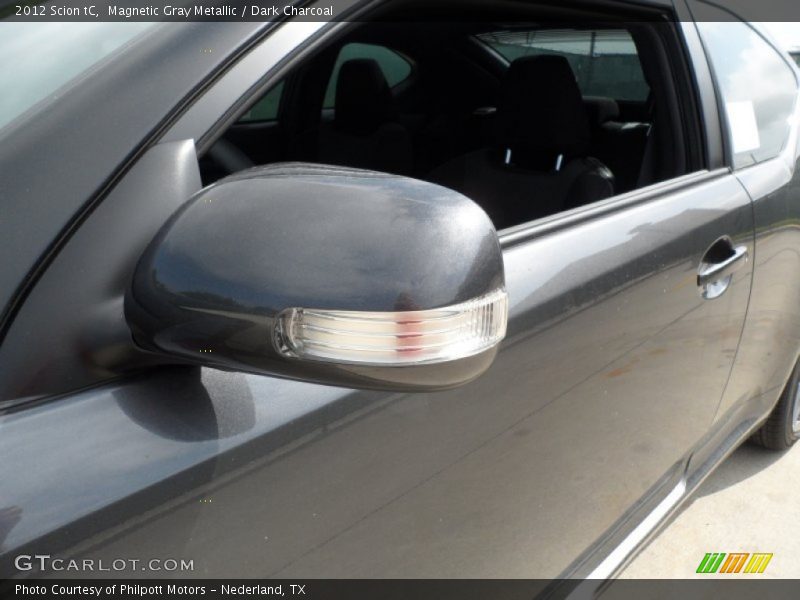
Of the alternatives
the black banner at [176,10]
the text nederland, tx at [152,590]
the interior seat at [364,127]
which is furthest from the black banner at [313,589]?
the interior seat at [364,127]

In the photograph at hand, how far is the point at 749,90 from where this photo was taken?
2422mm

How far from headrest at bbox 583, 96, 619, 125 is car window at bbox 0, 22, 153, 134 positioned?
2.60 metres

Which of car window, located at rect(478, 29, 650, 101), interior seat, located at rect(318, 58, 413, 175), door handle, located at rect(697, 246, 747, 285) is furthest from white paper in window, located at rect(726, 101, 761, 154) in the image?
interior seat, located at rect(318, 58, 413, 175)

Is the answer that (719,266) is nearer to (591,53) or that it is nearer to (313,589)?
(313,589)

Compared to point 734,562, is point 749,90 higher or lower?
higher

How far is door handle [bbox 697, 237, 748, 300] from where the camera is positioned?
6.45 ft

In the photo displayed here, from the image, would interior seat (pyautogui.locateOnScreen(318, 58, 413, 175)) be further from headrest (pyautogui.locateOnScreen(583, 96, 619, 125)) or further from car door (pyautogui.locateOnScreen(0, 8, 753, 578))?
car door (pyautogui.locateOnScreen(0, 8, 753, 578))

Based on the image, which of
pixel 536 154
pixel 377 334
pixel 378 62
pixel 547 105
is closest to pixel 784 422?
pixel 536 154

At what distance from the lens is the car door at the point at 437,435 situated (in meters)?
0.92

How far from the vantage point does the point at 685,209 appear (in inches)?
76.5

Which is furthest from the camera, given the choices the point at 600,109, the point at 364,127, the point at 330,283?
the point at 600,109

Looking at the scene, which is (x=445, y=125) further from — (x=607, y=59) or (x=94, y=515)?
(x=94, y=515)

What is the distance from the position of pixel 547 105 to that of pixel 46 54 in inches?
60.0

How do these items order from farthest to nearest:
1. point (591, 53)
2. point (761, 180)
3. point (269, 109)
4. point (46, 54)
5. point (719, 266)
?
point (591, 53)
point (269, 109)
point (761, 180)
point (719, 266)
point (46, 54)
